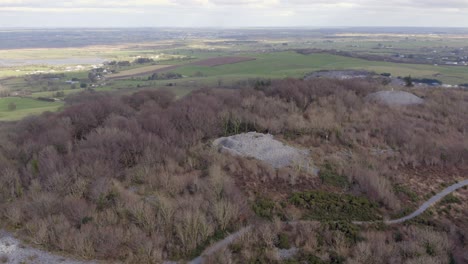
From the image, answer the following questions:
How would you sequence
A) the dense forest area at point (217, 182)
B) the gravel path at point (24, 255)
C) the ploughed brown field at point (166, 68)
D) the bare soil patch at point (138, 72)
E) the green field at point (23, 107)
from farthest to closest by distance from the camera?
the ploughed brown field at point (166, 68) < the bare soil patch at point (138, 72) < the green field at point (23, 107) < the dense forest area at point (217, 182) < the gravel path at point (24, 255)

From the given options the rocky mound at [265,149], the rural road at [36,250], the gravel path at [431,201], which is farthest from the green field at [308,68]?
the rural road at [36,250]

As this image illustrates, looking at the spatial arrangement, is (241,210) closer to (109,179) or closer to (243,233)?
(243,233)

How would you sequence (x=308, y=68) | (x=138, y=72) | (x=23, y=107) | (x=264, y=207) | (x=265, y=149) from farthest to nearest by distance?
(x=138, y=72) → (x=308, y=68) → (x=23, y=107) → (x=265, y=149) → (x=264, y=207)

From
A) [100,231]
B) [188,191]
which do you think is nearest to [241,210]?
[188,191]

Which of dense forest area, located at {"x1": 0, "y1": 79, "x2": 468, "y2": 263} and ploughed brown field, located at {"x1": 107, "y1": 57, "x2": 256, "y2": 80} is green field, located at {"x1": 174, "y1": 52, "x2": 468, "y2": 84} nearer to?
ploughed brown field, located at {"x1": 107, "y1": 57, "x2": 256, "y2": 80}

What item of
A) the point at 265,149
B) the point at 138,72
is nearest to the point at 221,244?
the point at 265,149

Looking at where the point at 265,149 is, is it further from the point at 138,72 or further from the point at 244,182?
the point at 138,72

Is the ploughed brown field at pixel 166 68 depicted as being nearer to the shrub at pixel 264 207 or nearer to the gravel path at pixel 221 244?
the shrub at pixel 264 207
